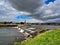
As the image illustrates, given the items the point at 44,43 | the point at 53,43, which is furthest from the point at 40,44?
the point at 53,43

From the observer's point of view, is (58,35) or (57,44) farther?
(58,35)

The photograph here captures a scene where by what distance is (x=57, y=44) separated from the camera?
18734 mm

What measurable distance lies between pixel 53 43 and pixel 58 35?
3241 millimetres

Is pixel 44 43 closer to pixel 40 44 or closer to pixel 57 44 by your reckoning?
pixel 40 44

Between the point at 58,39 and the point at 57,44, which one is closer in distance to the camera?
the point at 57,44

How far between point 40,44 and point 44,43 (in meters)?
0.52

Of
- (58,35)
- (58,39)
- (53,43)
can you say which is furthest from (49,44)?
(58,35)

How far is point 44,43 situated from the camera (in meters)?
19.9

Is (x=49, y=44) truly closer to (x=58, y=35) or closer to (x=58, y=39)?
(x=58, y=39)

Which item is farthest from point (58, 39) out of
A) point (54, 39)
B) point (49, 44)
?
point (49, 44)

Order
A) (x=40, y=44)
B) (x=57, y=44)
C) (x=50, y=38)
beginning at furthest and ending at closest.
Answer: (x=50, y=38) → (x=40, y=44) → (x=57, y=44)

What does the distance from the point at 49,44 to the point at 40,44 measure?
4.40 feet

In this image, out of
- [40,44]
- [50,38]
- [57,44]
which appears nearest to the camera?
[57,44]

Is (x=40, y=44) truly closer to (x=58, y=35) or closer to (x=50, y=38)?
(x=50, y=38)
